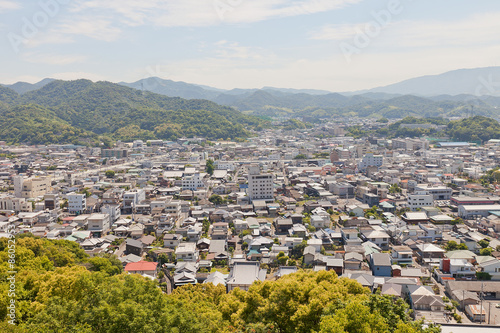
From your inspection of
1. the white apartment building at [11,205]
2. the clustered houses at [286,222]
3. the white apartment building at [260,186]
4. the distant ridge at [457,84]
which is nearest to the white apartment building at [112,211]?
the clustered houses at [286,222]

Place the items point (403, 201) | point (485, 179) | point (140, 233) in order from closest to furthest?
1. point (140, 233)
2. point (403, 201)
3. point (485, 179)

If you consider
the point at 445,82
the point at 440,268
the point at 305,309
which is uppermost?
the point at 445,82

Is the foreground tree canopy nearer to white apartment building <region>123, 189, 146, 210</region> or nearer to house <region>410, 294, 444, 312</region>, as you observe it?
house <region>410, 294, 444, 312</region>

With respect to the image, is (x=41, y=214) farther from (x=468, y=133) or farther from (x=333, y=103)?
(x=333, y=103)

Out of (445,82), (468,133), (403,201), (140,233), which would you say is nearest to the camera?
(140,233)

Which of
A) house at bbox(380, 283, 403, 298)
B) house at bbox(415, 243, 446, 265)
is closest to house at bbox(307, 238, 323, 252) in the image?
house at bbox(415, 243, 446, 265)

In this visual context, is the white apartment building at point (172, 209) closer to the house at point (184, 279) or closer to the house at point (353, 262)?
the house at point (184, 279)

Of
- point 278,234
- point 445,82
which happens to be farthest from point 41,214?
point 445,82

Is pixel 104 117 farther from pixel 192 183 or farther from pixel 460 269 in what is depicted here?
pixel 460 269
